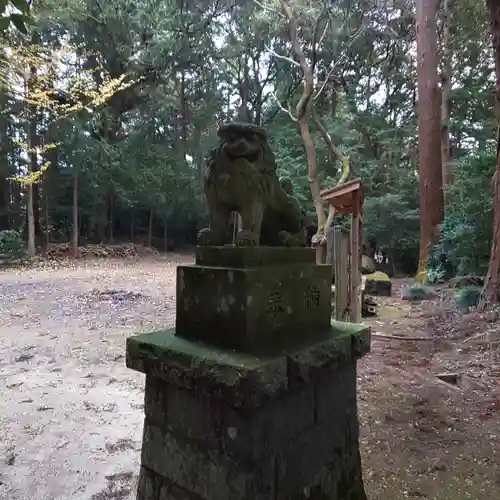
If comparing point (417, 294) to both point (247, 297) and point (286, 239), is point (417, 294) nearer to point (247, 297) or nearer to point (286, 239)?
point (286, 239)

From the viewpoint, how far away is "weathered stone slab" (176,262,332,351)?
1130 millimetres

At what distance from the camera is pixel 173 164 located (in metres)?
14.2

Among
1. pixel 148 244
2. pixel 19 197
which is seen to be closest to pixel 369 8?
pixel 148 244

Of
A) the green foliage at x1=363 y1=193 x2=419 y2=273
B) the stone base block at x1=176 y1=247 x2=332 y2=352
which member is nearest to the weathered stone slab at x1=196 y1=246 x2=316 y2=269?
the stone base block at x1=176 y1=247 x2=332 y2=352

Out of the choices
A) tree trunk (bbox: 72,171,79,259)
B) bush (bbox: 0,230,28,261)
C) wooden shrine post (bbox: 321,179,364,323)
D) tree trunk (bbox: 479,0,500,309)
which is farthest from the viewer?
tree trunk (bbox: 72,171,79,259)

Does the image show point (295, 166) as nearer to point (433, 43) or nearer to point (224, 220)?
point (433, 43)

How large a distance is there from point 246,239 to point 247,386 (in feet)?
1.48

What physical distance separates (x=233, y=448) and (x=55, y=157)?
1319 centimetres

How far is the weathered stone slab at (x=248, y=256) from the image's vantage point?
118cm

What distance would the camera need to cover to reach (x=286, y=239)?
1400 millimetres

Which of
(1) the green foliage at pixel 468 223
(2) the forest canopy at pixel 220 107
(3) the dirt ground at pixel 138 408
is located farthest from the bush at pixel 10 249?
(1) the green foliage at pixel 468 223

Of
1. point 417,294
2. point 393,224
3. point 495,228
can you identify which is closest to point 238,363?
point 495,228

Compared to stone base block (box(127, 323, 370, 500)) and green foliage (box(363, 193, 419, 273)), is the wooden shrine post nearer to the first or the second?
stone base block (box(127, 323, 370, 500))

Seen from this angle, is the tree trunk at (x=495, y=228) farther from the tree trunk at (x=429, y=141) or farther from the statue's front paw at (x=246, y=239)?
the statue's front paw at (x=246, y=239)
